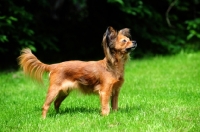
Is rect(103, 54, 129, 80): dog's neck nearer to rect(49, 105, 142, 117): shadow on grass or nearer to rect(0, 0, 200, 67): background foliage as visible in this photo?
rect(49, 105, 142, 117): shadow on grass

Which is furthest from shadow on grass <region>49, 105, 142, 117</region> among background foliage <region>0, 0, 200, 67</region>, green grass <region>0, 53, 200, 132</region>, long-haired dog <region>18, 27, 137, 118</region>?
background foliage <region>0, 0, 200, 67</region>

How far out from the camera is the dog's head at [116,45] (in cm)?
767

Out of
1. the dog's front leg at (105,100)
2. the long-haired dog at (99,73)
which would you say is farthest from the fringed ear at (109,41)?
the dog's front leg at (105,100)

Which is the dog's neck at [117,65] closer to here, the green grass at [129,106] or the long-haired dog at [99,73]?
the long-haired dog at [99,73]

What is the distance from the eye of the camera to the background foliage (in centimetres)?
1551

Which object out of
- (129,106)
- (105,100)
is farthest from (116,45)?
(129,106)

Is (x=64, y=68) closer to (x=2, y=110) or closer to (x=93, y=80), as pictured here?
(x=93, y=80)

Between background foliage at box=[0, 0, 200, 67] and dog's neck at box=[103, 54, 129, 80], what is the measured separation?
7.21 m

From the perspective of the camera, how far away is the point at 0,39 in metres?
12.6

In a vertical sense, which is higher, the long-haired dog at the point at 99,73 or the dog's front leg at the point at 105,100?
the long-haired dog at the point at 99,73

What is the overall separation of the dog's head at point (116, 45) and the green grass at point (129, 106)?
39.8 inches

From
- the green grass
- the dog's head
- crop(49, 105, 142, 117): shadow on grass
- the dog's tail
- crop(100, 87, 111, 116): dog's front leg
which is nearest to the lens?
the green grass

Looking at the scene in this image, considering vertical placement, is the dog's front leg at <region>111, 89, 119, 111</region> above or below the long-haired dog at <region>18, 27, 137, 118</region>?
below

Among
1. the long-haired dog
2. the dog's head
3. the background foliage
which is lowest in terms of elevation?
the long-haired dog
